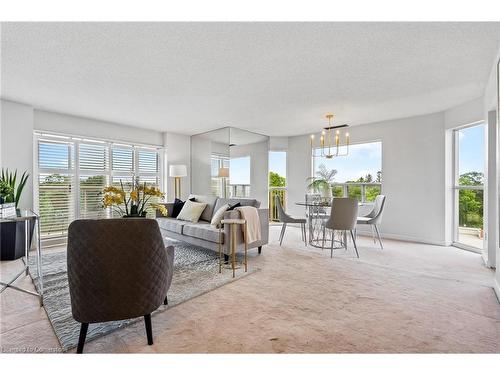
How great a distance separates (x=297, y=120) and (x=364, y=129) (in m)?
1.62

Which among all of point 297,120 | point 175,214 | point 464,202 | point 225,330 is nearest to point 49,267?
point 175,214

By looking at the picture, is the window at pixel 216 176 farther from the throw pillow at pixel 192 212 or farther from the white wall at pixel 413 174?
the white wall at pixel 413 174

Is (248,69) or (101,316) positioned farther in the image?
(248,69)

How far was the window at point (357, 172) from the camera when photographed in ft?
17.7

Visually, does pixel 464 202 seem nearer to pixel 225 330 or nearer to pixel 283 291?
pixel 283 291

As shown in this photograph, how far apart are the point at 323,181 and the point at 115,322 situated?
455 cm

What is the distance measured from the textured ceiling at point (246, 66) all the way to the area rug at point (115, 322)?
2.30 meters

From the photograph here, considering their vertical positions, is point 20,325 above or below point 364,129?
below

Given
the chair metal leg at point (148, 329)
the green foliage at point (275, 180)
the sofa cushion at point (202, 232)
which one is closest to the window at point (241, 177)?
the green foliage at point (275, 180)

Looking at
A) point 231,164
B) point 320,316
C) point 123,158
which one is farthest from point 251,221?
A: point 123,158

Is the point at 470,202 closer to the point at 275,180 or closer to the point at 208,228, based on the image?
the point at 275,180

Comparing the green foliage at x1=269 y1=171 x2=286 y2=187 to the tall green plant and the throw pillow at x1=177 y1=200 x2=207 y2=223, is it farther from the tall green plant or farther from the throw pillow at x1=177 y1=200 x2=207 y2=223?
the tall green plant

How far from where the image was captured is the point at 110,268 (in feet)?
4.83
